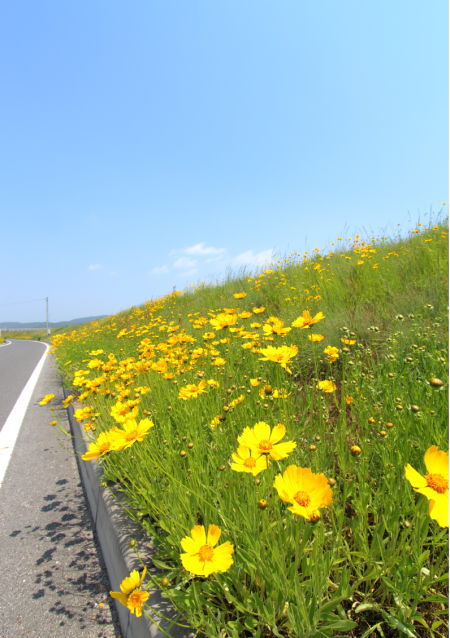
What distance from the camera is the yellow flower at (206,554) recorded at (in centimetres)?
88

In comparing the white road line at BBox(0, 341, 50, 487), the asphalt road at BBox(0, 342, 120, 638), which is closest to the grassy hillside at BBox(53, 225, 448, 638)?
the asphalt road at BBox(0, 342, 120, 638)

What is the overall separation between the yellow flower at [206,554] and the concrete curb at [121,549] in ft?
1.00

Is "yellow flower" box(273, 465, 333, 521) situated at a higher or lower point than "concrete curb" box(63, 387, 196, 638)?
higher

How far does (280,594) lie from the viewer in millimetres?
1117

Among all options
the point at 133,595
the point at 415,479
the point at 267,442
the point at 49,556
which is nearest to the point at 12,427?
the point at 49,556

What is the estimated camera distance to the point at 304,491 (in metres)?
0.85

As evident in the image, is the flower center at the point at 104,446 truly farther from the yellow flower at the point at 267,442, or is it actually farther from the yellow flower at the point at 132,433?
the yellow flower at the point at 267,442

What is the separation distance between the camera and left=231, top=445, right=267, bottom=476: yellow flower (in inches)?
37.6

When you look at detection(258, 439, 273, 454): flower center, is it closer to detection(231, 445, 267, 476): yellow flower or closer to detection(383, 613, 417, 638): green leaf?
detection(231, 445, 267, 476): yellow flower

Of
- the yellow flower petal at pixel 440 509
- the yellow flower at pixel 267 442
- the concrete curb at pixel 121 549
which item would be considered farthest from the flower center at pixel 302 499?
A: the concrete curb at pixel 121 549

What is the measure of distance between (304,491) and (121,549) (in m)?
1.09

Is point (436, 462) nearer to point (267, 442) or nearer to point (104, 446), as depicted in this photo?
point (267, 442)

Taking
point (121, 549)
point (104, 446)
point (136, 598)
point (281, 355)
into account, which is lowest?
point (121, 549)

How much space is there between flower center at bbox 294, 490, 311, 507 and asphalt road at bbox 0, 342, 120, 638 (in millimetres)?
1106
